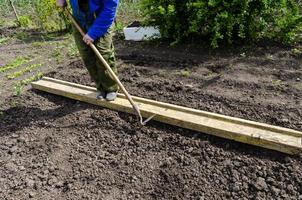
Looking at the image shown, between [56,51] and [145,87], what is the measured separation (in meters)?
2.63

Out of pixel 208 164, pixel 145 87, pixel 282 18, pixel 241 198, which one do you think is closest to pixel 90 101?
pixel 145 87

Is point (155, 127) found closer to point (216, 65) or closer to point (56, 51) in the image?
point (216, 65)

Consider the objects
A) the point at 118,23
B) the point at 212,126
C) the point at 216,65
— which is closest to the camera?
the point at 212,126

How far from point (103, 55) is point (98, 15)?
0.50 metres

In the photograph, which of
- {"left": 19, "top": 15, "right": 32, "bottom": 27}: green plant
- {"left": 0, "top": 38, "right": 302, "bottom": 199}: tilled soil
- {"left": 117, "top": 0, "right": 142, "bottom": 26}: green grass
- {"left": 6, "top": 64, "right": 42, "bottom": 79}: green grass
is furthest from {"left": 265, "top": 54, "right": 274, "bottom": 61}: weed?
{"left": 19, "top": 15, "right": 32, "bottom": 27}: green plant

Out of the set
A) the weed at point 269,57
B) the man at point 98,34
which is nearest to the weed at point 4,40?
the man at point 98,34

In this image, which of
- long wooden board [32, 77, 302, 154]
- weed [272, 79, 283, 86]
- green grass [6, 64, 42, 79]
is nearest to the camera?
long wooden board [32, 77, 302, 154]

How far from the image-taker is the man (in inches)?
140

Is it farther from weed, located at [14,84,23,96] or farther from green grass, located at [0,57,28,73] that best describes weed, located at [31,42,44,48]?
weed, located at [14,84,23,96]

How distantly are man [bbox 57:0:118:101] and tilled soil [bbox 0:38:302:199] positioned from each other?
332mm

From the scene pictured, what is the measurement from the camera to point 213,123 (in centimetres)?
345

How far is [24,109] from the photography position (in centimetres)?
455

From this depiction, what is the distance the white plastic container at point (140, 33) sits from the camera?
237 inches

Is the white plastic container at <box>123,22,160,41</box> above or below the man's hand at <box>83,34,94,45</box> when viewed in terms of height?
below
